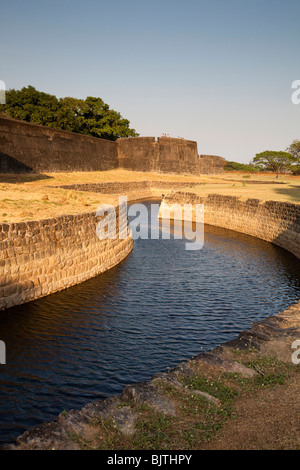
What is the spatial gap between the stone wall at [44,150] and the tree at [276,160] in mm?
49246

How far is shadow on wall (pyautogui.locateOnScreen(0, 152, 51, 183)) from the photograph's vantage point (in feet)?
96.1

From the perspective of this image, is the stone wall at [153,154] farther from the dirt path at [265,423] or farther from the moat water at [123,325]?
the dirt path at [265,423]

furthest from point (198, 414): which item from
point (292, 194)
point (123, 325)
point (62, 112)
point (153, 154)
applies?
point (62, 112)

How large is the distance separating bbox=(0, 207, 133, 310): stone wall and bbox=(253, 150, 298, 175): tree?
3026 inches

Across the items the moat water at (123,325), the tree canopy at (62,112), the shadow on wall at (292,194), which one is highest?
the tree canopy at (62,112)

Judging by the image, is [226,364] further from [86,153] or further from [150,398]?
[86,153]

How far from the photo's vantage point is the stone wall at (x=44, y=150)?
30.4 m

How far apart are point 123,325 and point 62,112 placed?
155 ft

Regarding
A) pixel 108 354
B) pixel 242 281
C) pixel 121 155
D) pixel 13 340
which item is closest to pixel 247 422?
pixel 108 354

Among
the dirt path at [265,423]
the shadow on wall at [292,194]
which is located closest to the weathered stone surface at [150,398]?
the dirt path at [265,423]

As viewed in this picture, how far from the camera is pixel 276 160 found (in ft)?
288

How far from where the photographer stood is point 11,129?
30.7m

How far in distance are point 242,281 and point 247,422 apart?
400 inches

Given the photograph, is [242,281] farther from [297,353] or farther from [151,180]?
[151,180]
